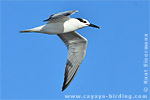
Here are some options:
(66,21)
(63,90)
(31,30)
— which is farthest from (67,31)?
(63,90)

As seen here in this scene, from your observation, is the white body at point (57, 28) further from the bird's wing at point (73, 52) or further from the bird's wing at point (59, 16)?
the bird's wing at point (73, 52)

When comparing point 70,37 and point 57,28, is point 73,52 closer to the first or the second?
point 70,37

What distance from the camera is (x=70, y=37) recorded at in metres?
13.0

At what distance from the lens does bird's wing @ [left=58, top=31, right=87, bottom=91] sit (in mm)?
12812

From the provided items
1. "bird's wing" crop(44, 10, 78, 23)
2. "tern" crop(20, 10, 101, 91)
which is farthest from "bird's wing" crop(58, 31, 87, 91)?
"bird's wing" crop(44, 10, 78, 23)

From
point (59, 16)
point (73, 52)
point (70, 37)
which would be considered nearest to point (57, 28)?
point (59, 16)

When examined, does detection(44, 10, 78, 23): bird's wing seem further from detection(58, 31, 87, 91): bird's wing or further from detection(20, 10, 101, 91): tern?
detection(58, 31, 87, 91): bird's wing

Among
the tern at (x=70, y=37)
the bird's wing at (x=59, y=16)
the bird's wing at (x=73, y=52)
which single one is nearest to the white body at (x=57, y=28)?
the tern at (x=70, y=37)

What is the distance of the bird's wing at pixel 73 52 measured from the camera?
12812mm

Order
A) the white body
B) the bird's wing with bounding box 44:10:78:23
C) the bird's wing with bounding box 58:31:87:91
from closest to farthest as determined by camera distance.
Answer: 1. the bird's wing with bounding box 44:10:78:23
2. the white body
3. the bird's wing with bounding box 58:31:87:91

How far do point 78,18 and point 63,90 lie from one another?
2.39 metres

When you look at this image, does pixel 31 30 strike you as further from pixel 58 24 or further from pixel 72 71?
pixel 72 71

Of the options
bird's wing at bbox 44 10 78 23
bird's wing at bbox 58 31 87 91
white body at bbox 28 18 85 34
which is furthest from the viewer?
bird's wing at bbox 58 31 87 91

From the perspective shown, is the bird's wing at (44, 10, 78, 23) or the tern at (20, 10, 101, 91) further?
the tern at (20, 10, 101, 91)
